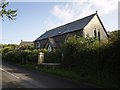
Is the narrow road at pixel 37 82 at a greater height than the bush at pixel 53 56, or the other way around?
the bush at pixel 53 56

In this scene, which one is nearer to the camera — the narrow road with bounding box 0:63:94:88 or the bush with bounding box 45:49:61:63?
the narrow road with bounding box 0:63:94:88

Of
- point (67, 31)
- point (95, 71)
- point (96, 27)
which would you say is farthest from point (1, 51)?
point (95, 71)

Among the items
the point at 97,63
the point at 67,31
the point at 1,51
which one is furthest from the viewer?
the point at 1,51

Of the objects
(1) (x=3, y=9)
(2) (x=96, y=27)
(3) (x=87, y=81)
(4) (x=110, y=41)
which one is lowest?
(3) (x=87, y=81)

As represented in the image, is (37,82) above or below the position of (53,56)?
below

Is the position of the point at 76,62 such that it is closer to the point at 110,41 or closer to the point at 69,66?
the point at 69,66

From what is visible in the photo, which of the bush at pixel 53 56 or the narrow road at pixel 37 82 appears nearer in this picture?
the narrow road at pixel 37 82

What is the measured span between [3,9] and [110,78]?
9442 millimetres

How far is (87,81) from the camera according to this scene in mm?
16688

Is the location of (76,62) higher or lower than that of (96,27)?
lower

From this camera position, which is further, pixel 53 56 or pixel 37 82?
pixel 53 56

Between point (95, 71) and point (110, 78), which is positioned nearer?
point (110, 78)

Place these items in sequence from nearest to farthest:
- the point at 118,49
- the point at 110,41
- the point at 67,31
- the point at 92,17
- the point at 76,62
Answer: the point at 118,49 < the point at 110,41 < the point at 76,62 < the point at 92,17 < the point at 67,31

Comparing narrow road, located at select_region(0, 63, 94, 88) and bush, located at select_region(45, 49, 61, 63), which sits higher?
bush, located at select_region(45, 49, 61, 63)
